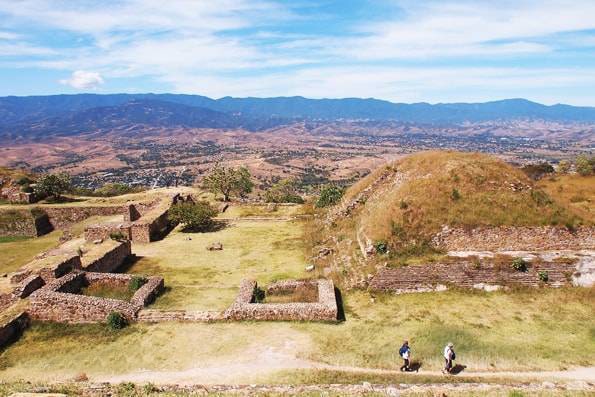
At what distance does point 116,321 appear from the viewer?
18.4 m

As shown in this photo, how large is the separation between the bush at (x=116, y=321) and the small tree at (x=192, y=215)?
17.1 m

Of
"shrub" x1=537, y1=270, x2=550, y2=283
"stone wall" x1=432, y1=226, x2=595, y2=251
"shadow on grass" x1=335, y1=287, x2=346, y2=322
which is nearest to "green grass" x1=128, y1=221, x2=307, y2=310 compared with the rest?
"shadow on grass" x1=335, y1=287, x2=346, y2=322

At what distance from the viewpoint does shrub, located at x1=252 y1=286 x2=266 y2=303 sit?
20.5 m

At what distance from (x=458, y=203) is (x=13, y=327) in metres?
23.6

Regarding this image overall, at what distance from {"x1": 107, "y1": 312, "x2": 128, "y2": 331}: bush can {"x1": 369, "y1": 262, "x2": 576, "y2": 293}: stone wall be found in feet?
40.3

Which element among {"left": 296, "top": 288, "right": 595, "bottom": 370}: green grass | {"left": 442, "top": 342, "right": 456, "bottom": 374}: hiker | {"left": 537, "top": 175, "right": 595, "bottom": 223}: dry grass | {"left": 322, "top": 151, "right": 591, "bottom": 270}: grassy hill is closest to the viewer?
{"left": 442, "top": 342, "right": 456, "bottom": 374}: hiker

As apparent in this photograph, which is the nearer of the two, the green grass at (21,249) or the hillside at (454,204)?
the hillside at (454,204)

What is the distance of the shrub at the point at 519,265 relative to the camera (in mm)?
20672

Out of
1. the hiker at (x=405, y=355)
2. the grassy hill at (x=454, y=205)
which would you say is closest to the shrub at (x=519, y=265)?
the grassy hill at (x=454, y=205)

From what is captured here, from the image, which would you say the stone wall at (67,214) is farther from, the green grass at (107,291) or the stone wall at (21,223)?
the green grass at (107,291)

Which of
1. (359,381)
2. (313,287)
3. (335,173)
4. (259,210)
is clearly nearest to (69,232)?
(259,210)

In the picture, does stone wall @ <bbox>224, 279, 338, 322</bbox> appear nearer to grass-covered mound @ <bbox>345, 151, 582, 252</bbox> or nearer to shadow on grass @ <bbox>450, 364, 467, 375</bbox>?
shadow on grass @ <bbox>450, 364, 467, 375</bbox>

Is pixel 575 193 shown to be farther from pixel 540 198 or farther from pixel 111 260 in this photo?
pixel 111 260

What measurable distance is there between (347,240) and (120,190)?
48334mm
